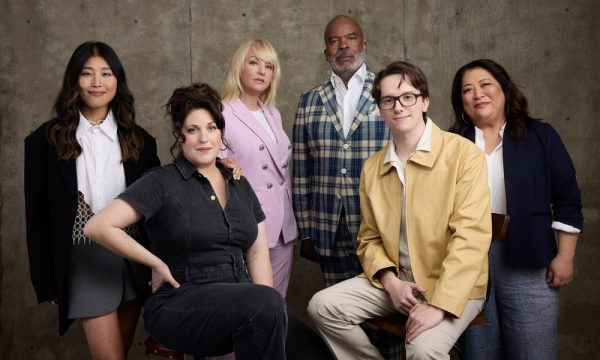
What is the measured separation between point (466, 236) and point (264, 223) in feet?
2.69

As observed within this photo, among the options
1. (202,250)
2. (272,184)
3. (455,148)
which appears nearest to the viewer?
(202,250)

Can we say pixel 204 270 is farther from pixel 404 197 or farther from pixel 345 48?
pixel 345 48

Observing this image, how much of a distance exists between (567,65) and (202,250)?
3202mm

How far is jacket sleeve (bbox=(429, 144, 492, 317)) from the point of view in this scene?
2.29 meters

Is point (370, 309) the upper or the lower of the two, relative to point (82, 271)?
lower

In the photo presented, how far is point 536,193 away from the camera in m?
2.75

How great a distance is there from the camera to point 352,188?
3.20 metres

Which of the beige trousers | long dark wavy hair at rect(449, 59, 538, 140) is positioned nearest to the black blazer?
the beige trousers

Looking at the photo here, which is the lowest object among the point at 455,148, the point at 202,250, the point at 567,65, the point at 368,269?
the point at 368,269

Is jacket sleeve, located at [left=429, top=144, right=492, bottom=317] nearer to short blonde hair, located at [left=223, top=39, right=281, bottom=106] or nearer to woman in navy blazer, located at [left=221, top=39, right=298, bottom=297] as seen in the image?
woman in navy blazer, located at [left=221, top=39, right=298, bottom=297]

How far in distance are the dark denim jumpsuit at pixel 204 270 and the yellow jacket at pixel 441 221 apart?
59cm

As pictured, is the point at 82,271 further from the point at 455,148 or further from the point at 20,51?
the point at 20,51

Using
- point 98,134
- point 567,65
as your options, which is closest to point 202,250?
point 98,134

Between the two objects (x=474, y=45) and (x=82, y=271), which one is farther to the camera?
(x=474, y=45)
